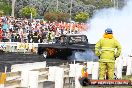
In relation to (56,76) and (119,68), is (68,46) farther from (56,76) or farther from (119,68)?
(56,76)

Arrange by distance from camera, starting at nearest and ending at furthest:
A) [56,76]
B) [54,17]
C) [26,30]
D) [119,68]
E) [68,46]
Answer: [56,76] < [119,68] < [68,46] < [26,30] < [54,17]

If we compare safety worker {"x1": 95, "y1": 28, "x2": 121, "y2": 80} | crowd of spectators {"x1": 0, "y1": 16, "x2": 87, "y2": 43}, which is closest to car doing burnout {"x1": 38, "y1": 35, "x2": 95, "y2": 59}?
crowd of spectators {"x1": 0, "y1": 16, "x2": 87, "y2": 43}

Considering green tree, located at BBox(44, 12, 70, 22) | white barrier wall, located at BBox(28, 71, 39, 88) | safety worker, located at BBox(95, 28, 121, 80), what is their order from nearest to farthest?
white barrier wall, located at BBox(28, 71, 39, 88), safety worker, located at BBox(95, 28, 121, 80), green tree, located at BBox(44, 12, 70, 22)

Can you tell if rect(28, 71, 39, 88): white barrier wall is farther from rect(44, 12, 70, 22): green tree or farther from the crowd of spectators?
rect(44, 12, 70, 22): green tree

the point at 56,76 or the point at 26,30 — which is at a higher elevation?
the point at 26,30

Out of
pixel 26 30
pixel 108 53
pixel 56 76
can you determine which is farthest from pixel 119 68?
pixel 26 30

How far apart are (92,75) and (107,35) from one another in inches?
158

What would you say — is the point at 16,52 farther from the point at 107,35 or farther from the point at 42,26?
the point at 107,35

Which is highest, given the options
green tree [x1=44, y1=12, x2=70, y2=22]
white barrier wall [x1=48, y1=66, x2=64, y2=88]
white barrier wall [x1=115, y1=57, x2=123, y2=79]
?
green tree [x1=44, y1=12, x2=70, y2=22]

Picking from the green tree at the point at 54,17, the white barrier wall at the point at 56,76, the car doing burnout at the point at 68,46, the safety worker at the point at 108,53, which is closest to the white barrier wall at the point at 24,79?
the white barrier wall at the point at 56,76

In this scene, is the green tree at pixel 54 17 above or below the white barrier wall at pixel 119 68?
above

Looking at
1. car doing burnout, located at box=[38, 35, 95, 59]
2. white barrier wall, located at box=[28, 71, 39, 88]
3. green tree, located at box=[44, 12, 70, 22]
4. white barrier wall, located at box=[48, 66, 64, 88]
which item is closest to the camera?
white barrier wall, located at box=[28, 71, 39, 88]

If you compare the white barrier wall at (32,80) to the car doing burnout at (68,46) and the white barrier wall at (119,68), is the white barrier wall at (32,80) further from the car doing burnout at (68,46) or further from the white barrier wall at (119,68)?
the car doing burnout at (68,46)

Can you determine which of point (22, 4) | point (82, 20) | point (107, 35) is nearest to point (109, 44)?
point (107, 35)
